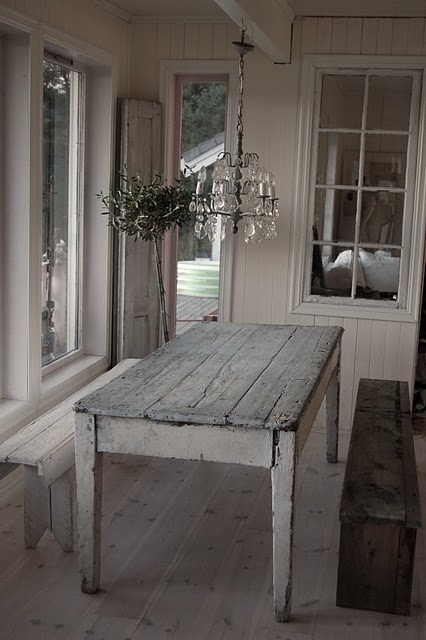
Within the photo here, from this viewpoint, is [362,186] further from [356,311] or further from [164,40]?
[164,40]

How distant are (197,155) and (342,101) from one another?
2.20 meters

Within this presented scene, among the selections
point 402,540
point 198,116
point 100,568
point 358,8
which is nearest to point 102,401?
point 100,568

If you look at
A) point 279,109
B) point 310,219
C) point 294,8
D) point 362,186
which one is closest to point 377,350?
point 310,219

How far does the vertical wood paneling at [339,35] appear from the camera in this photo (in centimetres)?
541

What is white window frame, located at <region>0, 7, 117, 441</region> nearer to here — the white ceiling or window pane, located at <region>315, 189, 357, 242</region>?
the white ceiling

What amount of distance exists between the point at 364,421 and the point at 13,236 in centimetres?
205

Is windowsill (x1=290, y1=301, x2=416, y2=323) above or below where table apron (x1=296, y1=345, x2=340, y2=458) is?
above

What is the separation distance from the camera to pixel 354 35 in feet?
17.7

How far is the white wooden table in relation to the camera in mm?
2988

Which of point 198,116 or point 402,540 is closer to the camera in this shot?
point 402,540

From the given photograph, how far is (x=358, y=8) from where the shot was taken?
515cm

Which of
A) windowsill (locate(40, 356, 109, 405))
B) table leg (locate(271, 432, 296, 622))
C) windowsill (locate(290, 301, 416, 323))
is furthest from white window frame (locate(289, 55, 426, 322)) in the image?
table leg (locate(271, 432, 296, 622))

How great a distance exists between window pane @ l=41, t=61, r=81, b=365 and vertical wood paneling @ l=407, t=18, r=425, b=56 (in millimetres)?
2111

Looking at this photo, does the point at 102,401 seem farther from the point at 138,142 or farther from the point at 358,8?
the point at 358,8
